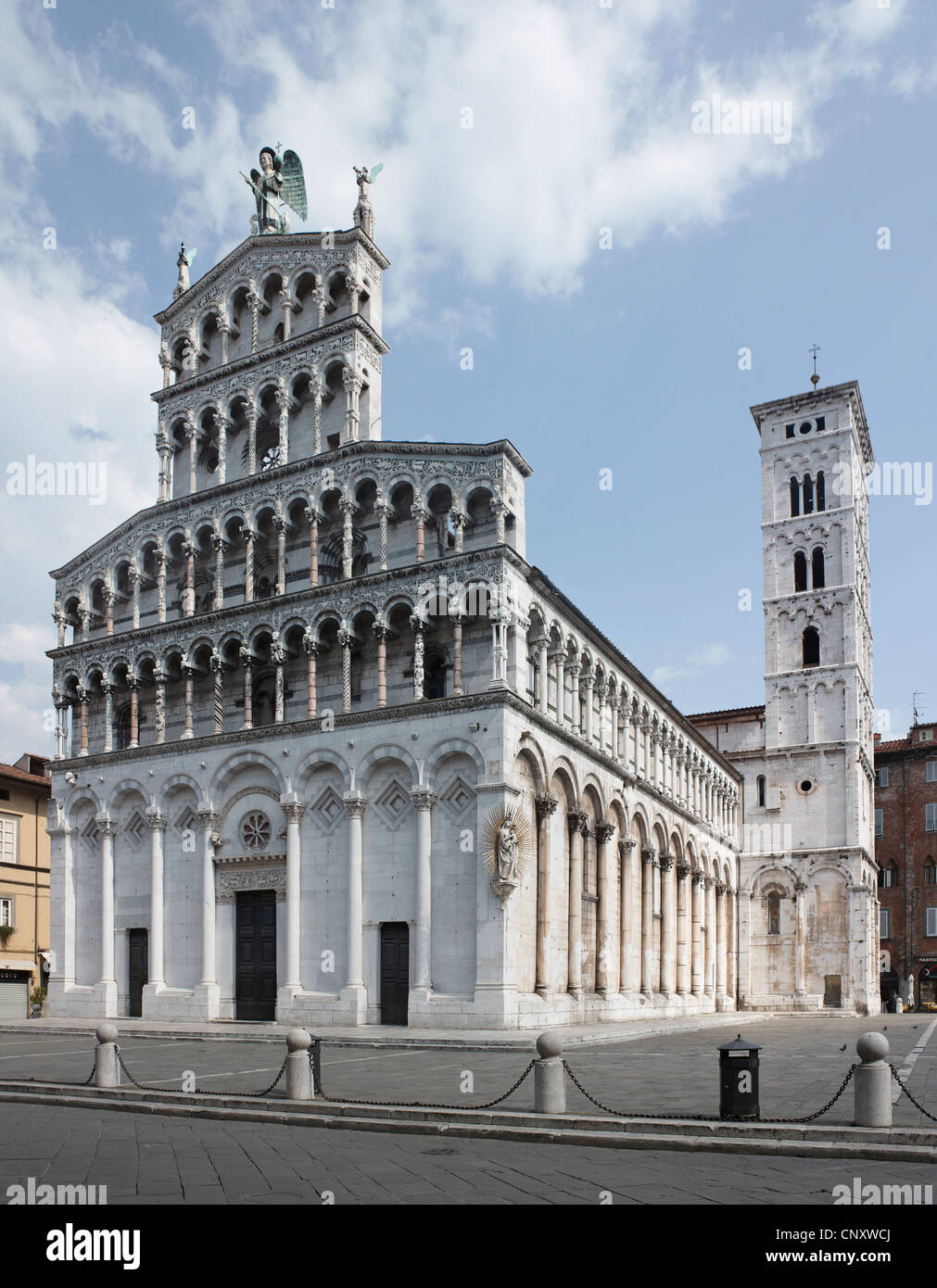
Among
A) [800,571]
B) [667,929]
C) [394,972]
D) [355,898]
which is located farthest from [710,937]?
[355,898]

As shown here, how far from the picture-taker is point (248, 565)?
36.5m

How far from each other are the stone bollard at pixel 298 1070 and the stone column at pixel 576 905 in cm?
1949

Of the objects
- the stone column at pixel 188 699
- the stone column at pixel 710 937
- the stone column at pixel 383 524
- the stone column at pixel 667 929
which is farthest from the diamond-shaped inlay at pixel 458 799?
the stone column at pixel 710 937

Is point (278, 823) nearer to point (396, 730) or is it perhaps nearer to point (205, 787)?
point (205, 787)

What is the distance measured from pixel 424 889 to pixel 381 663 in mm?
6512

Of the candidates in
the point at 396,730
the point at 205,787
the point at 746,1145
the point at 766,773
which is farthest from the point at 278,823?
the point at 766,773

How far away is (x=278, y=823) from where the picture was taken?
34594 millimetres

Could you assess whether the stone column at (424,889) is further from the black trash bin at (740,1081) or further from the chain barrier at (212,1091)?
the black trash bin at (740,1081)

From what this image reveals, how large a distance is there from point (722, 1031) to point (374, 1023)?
1260 centimetres

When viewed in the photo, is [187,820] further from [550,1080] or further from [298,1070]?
[550,1080]

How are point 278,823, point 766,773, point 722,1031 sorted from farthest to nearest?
point 766,773 → point 722,1031 → point 278,823

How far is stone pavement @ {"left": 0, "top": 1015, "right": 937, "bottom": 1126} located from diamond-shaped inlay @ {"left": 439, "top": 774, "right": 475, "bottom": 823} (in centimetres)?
651

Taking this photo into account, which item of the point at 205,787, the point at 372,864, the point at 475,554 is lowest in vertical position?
the point at 372,864
